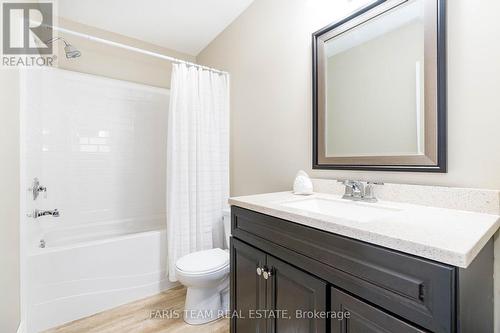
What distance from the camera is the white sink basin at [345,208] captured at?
44.4 inches

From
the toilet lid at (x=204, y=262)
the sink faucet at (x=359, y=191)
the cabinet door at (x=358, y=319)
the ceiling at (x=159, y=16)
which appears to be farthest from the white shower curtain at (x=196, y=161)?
the cabinet door at (x=358, y=319)

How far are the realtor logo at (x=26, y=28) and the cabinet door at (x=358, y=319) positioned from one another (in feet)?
7.30

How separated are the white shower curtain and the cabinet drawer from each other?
46.6 inches

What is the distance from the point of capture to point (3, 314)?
1.24 m

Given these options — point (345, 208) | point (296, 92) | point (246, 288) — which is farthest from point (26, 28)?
point (345, 208)

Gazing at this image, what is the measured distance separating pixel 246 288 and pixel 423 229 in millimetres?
862

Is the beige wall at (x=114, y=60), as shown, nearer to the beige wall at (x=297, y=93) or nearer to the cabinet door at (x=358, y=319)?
the beige wall at (x=297, y=93)

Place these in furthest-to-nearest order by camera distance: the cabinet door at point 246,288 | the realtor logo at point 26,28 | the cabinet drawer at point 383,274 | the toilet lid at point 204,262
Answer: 1. the toilet lid at point 204,262
2. the realtor logo at point 26,28
3. the cabinet door at point 246,288
4. the cabinet drawer at point 383,274

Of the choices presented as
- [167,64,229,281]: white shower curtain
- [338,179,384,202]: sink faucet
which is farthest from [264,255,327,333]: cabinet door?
[167,64,229,281]: white shower curtain

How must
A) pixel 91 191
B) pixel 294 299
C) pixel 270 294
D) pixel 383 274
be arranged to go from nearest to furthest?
pixel 383 274 → pixel 294 299 → pixel 270 294 → pixel 91 191

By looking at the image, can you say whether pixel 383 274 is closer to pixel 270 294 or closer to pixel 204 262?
pixel 270 294

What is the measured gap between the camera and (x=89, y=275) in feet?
6.10

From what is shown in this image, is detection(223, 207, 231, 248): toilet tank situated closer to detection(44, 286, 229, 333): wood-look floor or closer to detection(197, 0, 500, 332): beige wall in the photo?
detection(197, 0, 500, 332): beige wall

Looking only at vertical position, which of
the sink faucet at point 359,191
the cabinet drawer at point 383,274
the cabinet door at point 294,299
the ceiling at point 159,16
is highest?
the ceiling at point 159,16
